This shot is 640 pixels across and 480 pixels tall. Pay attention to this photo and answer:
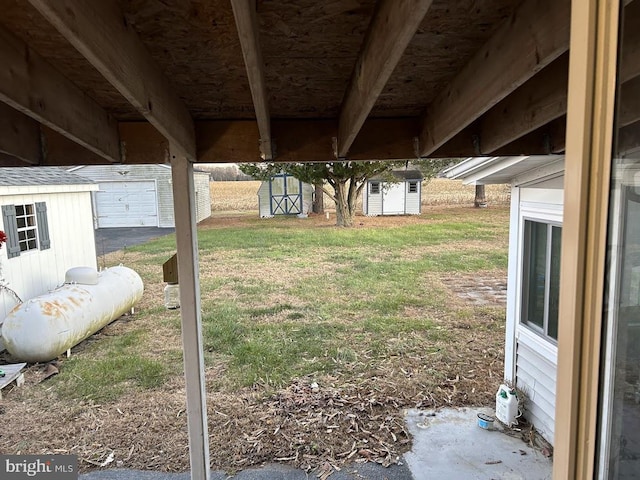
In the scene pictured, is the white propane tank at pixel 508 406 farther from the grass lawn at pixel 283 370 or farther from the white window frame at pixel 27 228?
the white window frame at pixel 27 228

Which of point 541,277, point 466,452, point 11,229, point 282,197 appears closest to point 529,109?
point 541,277

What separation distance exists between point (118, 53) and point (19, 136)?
118 cm

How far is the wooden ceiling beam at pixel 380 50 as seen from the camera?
1.09 meters

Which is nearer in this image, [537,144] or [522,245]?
[537,144]

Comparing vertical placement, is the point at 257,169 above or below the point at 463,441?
above

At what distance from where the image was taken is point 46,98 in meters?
1.58

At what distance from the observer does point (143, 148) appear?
236cm

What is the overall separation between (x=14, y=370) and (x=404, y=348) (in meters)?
4.47

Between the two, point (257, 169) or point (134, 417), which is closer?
point (134, 417)

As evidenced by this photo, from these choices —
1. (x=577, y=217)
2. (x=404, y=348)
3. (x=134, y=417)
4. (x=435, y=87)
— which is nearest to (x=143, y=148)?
(x=435, y=87)

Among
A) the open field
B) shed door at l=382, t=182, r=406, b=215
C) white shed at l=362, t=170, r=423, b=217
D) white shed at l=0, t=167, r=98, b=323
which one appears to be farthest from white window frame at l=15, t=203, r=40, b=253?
the open field

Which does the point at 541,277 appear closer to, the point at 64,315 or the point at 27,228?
the point at 64,315

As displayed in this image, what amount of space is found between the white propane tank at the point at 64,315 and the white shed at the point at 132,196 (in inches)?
387

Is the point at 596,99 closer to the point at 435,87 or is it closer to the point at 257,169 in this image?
the point at 435,87
